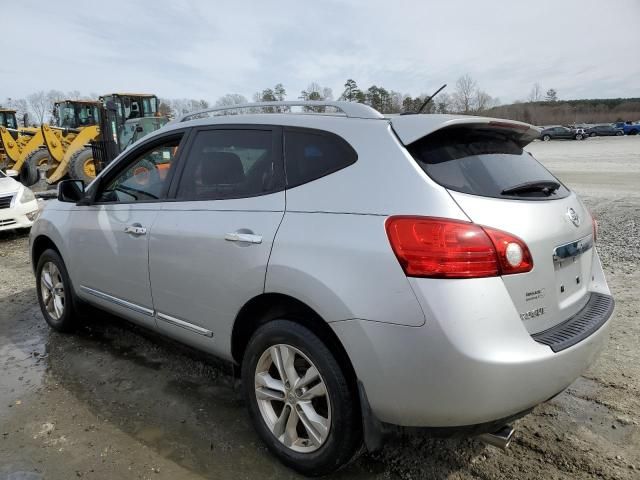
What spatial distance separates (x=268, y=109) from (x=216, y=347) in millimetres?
1478

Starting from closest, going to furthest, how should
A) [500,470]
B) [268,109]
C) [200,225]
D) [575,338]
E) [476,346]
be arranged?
[476,346] → [575,338] → [500,470] → [200,225] → [268,109]

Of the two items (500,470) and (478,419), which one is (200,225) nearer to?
(478,419)

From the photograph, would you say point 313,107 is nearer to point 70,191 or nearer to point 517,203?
point 517,203

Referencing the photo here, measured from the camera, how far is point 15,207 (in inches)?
340

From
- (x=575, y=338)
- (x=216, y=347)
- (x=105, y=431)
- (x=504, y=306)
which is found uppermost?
(x=504, y=306)

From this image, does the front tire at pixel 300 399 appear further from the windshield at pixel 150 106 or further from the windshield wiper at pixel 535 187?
the windshield at pixel 150 106

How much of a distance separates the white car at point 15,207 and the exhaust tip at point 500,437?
29.0 ft

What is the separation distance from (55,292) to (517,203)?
3947mm

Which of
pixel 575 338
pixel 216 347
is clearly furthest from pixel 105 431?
pixel 575 338

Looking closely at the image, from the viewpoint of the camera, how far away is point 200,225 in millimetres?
2824

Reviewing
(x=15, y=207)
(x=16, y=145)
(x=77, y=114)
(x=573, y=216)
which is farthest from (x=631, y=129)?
(x=573, y=216)

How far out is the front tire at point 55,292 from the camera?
13.8 ft

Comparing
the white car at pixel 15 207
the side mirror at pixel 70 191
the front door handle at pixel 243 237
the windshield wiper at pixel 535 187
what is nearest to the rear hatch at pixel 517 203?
the windshield wiper at pixel 535 187

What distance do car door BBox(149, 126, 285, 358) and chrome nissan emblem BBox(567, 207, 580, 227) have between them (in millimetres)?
1405
